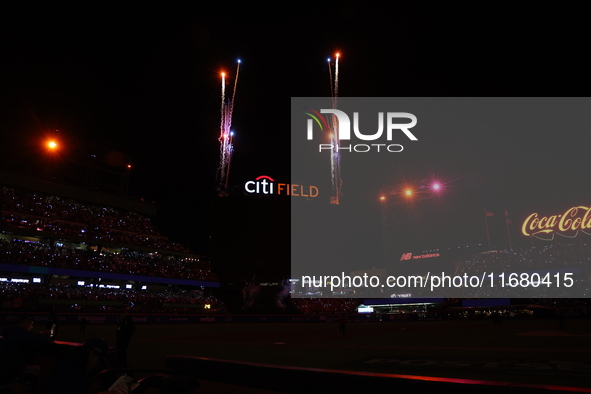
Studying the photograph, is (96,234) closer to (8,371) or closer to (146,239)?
(146,239)

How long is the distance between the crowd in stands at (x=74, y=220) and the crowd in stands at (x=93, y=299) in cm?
851

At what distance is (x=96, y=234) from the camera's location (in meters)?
60.1

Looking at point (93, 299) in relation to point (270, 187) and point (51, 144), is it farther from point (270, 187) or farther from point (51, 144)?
point (270, 187)

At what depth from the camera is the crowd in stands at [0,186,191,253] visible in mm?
52781

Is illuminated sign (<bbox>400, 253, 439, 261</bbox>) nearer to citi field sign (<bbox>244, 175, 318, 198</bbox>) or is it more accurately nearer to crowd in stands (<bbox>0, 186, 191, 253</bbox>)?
citi field sign (<bbox>244, 175, 318, 198</bbox>)

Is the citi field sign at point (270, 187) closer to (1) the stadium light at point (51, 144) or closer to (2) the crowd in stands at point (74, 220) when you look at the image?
(2) the crowd in stands at point (74, 220)

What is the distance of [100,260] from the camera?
57.2 m

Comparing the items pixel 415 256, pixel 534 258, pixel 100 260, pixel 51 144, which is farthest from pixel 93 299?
pixel 415 256

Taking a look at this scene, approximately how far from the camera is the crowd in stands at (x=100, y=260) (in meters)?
48.2

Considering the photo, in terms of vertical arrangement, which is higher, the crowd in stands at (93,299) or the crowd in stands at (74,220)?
the crowd in stands at (74,220)

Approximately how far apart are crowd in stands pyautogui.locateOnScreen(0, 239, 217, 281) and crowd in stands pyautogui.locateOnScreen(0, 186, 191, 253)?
2068 millimetres

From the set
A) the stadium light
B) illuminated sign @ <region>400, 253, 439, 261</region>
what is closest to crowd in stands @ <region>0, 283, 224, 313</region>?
the stadium light

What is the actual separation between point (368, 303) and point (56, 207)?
190 feet

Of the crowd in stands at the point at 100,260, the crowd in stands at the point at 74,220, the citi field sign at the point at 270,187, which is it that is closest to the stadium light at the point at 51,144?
the crowd in stands at the point at 74,220
